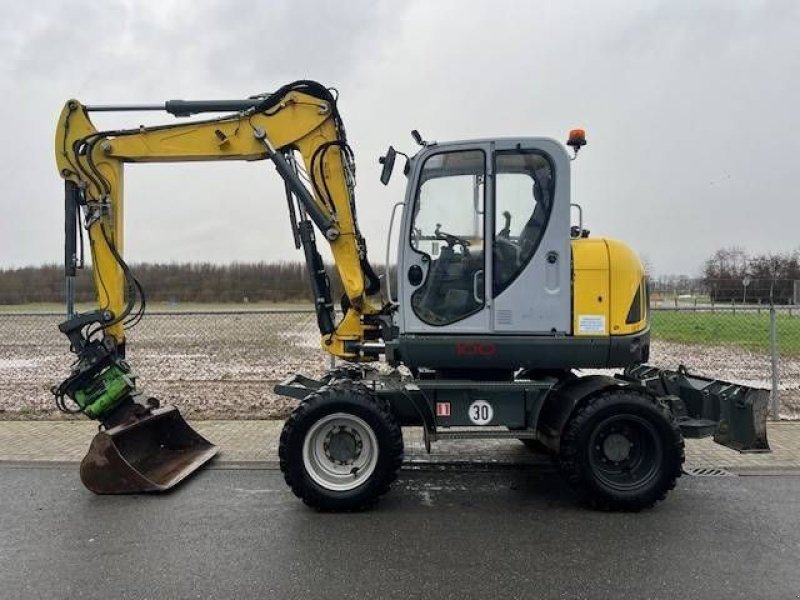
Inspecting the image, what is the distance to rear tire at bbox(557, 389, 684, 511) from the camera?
5324mm

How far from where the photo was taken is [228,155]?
20.8 feet

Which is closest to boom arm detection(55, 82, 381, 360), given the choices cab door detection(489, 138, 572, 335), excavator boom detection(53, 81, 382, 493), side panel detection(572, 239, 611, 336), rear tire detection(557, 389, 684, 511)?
excavator boom detection(53, 81, 382, 493)

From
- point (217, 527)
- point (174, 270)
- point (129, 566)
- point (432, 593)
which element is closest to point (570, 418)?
point (432, 593)

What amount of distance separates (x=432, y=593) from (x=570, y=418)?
6.96ft

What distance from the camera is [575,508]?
17.8 ft

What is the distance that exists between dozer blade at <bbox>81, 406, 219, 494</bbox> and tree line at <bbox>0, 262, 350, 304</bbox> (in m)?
3.19

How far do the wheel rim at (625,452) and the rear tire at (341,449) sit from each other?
65.3 inches

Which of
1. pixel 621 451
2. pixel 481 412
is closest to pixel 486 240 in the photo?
pixel 481 412

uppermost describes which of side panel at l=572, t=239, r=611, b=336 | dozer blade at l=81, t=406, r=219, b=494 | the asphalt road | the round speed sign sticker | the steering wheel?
the steering wheel

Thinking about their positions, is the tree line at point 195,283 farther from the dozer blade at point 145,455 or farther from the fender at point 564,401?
the fender at point 564,401

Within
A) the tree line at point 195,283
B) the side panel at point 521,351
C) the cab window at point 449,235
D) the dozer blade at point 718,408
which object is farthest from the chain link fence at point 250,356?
the cab window at point 449,235

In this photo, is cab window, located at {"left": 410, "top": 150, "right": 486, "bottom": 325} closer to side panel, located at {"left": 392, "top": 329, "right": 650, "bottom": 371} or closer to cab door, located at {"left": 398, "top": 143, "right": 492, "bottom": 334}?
cab door, located at {"left": 398, "top": 143, "right": 492, "bottom": 334}

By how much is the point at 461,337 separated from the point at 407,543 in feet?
5.84

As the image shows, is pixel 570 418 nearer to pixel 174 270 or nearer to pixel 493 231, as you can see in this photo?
pixel 493 231
